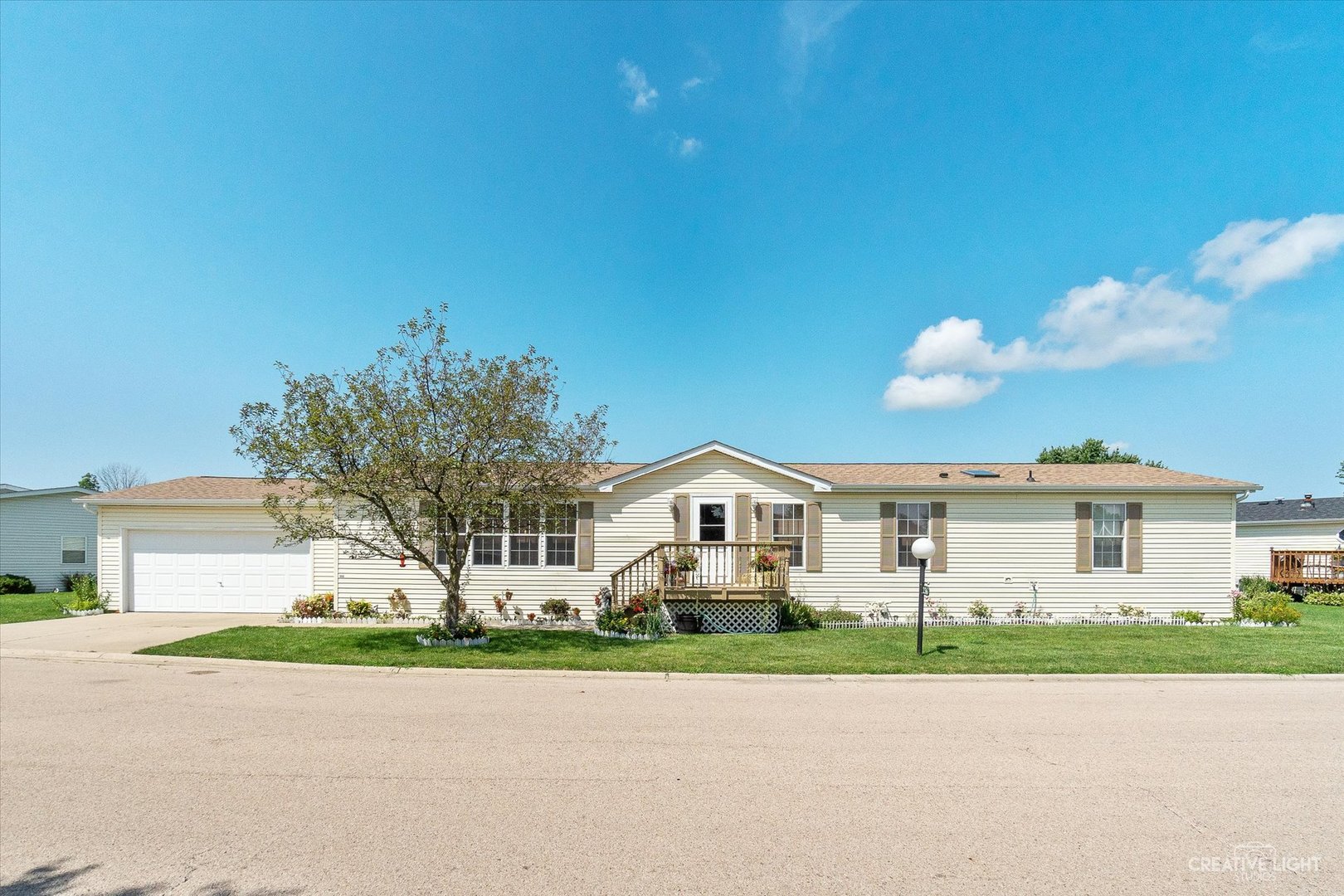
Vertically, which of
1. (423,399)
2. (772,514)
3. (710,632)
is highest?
(423,399)

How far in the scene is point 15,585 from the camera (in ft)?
73.6

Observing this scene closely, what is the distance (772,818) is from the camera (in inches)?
182

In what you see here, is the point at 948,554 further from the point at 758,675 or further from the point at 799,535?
the point at 758,675

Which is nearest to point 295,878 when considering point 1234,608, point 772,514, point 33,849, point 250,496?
point 33,849

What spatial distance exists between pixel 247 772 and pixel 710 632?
9.54 metres

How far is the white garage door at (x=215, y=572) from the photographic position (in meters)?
16.4

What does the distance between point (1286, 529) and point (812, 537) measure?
24562 mm

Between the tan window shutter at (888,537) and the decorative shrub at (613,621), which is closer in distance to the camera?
the decorative shrub at (613,621)

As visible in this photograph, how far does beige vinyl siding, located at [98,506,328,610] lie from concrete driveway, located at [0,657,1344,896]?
853 centimetres

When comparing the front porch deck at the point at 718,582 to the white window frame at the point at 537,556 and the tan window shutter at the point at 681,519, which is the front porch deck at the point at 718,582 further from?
the white window frame at the point at 537,556

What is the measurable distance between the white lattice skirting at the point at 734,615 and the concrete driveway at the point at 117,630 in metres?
9.84

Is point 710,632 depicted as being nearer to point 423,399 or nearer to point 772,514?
point 772,514

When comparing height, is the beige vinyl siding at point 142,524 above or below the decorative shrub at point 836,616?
above

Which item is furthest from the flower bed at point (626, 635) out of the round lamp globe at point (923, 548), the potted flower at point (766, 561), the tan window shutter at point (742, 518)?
the round lamp globe at point (923, 548)
